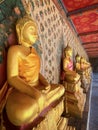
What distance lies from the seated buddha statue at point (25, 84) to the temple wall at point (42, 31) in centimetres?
8

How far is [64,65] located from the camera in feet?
8.44

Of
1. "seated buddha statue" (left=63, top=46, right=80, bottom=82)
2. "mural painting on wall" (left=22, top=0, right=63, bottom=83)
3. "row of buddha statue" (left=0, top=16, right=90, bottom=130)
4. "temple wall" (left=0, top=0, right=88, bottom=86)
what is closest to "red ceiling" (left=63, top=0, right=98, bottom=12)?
"temple wall" (left=0, top=0, right=88, bottom=86)

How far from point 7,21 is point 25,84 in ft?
1.72

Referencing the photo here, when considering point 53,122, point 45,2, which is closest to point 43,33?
point 45,2

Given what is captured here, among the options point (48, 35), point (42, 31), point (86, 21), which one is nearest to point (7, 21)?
point (42, 31)

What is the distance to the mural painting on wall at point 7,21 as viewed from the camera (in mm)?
1210

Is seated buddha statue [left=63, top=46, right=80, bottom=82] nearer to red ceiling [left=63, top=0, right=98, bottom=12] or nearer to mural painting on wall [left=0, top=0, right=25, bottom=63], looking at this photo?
red ceiling [left=63, top=0, right=98, bottom=12]

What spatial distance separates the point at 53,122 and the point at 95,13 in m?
2.70

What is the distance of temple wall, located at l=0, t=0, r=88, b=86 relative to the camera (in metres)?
1.24

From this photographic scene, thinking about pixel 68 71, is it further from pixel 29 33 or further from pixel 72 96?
pixel 29 33

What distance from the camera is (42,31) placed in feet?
6.61

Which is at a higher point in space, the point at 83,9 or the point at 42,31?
the point at 83,9

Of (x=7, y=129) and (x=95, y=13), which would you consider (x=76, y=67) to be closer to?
(x=95, y=13)

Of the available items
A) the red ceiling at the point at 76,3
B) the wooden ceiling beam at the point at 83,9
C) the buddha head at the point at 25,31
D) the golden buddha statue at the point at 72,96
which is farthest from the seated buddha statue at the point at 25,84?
the wooden ceiling beam at the point at 83,9
